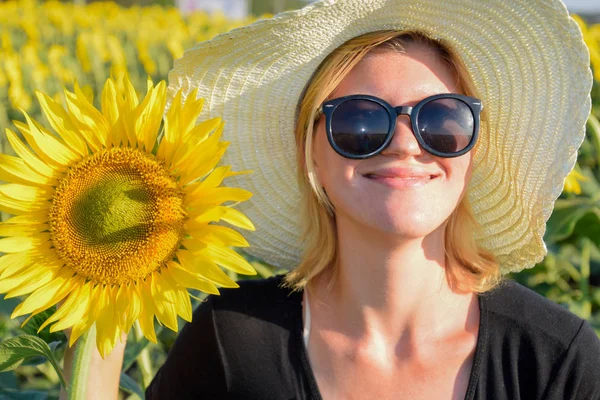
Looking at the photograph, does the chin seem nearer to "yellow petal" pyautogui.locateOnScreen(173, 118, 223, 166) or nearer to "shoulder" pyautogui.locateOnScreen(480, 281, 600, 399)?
"shoulder" pyautogui.locateOnScreen(480, 281, 600, 399)

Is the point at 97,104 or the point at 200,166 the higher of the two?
the point at 200,166

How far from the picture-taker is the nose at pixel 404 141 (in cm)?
167

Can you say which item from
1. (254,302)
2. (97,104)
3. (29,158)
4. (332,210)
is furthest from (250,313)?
(97,104)

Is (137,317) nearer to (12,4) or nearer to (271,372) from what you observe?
(271,372)

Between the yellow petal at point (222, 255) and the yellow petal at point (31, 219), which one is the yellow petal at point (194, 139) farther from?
the yellow petal at point (31, 219)

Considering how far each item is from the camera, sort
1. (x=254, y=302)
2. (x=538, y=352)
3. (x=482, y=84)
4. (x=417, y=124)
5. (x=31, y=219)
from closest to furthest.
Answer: (x=31, y=219) < (x=417, y=124) < (x=538, y=352) < (x=482, y=84) < (x=254, y=302)

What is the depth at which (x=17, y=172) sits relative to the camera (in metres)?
1.45

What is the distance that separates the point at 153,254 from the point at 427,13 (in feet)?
2.44

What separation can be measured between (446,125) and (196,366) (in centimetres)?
74

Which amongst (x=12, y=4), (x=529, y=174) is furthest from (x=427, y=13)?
(x=12, y=4)

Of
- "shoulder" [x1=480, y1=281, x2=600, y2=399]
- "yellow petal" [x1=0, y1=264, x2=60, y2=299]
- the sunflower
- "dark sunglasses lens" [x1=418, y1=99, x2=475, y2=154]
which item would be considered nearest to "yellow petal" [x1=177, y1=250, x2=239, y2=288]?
the sunflower

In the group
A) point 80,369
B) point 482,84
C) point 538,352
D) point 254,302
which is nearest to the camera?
point 80,369

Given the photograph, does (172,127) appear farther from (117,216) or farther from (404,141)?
(404,141)

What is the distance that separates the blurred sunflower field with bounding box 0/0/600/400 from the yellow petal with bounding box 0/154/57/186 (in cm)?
12
